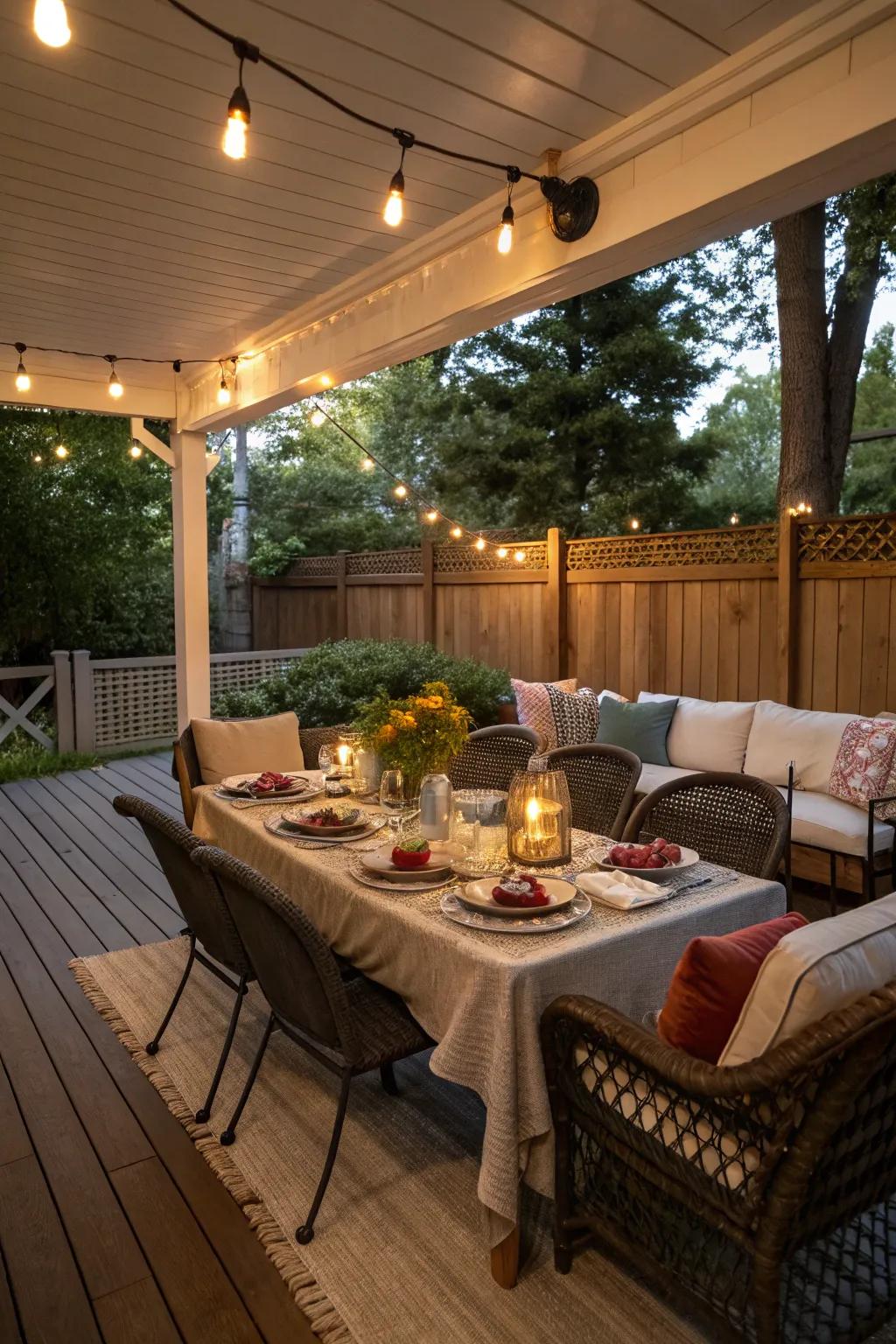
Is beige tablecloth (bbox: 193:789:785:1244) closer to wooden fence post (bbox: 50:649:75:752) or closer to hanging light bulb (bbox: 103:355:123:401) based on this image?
hanging light bulb (bbox: 103:355:123:401)

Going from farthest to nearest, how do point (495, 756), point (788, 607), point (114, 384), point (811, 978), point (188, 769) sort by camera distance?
point (114, 384), point (788, 607), point (188, 769), point (495, 756), point (811, 978)

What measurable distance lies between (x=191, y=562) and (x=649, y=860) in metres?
4.63

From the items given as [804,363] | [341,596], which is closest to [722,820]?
[804,363]

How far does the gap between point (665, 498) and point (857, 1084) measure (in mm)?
8000

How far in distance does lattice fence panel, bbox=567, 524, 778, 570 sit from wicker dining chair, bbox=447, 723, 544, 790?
232 centimetres

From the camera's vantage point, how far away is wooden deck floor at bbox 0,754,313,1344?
187 cm

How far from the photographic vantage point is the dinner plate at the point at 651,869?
89.6 inches

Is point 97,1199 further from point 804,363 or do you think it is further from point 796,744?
point 804,363

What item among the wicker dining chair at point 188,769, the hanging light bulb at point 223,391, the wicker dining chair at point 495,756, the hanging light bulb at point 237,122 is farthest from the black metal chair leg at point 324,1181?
the hanging light bulb at point 223,391

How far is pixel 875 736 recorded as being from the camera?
4.05 m

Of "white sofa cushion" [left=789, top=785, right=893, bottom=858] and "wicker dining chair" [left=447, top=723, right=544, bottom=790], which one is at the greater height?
"wicker dining chair" [left=447, top=723, right=544, bottom=790]

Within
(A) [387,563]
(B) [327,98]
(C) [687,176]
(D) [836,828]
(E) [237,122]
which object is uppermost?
(B) [327,98]

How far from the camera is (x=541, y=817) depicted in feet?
7.86

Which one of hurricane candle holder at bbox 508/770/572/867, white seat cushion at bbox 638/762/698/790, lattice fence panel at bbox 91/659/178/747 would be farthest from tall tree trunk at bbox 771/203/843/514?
lattice fence panel at bbox 91/659/178/747
